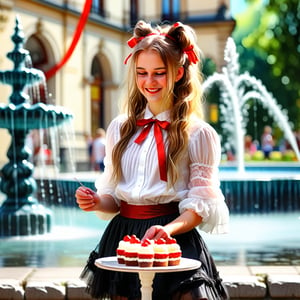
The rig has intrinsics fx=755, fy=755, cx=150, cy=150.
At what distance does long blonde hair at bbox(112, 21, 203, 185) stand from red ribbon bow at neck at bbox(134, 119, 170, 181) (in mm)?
21

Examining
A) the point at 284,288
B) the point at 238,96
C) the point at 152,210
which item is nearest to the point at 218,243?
the point at 284,288

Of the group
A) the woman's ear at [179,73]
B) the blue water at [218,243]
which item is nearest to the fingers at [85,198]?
the woman's ear at [179,73]

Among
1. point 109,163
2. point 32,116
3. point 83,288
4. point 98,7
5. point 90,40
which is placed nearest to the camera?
point 109,163

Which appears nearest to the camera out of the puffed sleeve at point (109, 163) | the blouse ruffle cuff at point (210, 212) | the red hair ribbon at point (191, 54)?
the blouse ruffle cuff at point (210, 212)

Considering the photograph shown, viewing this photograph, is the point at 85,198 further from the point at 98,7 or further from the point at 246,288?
the point at 98,7

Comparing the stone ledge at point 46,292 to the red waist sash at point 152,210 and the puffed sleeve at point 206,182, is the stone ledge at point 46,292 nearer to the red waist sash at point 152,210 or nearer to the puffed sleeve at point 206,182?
the red waist sash at point 152,210

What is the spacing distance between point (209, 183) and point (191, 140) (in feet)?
0.60

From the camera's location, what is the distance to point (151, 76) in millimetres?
3006

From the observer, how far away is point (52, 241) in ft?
27.4

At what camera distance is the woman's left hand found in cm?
279

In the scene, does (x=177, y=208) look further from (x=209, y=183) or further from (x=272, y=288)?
(x=272, y=288)

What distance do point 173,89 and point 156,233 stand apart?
2.07ft

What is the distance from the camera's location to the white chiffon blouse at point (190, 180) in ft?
9.69

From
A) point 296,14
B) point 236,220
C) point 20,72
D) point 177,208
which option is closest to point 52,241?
point 20,72
